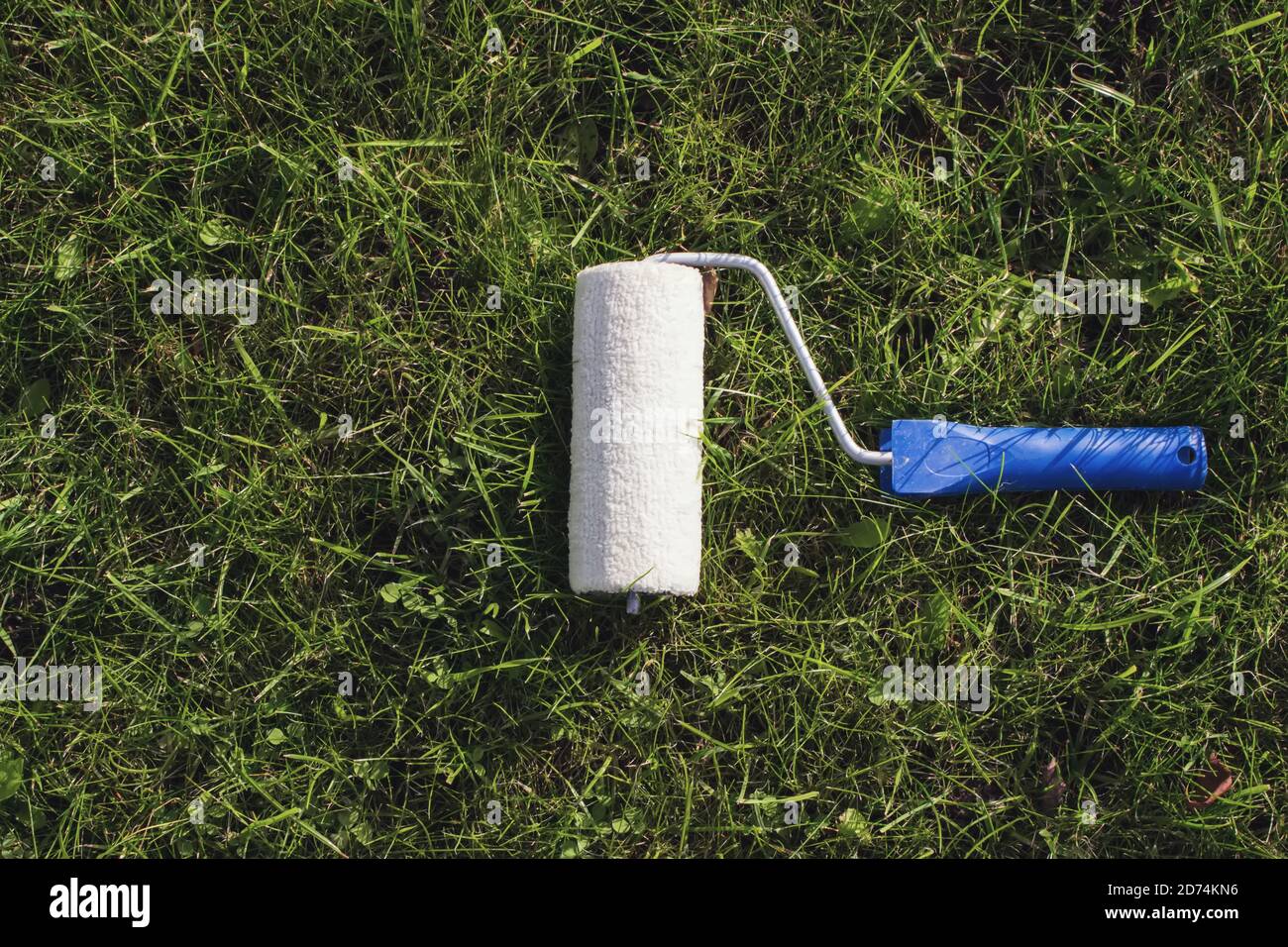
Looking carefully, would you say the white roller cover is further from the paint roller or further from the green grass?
the green grass

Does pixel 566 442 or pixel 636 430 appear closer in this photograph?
pixel 636 430

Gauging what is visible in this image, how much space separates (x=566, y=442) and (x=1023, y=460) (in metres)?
0.96

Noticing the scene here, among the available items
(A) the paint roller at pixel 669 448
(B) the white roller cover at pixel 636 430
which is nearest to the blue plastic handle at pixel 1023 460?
(A) the paint roller at pixel 669 448

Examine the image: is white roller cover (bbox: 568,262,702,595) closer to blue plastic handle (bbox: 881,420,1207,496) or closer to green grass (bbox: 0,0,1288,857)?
green grass (bbox: 0,0,1288,857)

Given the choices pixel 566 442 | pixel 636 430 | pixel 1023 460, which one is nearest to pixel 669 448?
pixel 636 430

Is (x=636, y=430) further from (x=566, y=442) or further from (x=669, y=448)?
(x=566, y=442)

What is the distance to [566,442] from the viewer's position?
218cm

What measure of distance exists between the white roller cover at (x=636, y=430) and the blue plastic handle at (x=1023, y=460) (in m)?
0.48

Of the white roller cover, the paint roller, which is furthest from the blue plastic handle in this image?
the white roller cover

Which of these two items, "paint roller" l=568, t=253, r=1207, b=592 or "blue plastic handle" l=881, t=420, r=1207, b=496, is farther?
"blue plastic handle" l=881, t=420, r=1207, b=496

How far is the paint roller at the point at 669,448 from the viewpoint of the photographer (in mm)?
1988

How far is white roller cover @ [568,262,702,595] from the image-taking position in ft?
6.51

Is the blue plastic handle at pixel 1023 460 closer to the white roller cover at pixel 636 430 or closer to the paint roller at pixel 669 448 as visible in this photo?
the paint roller at pixel 669 448
